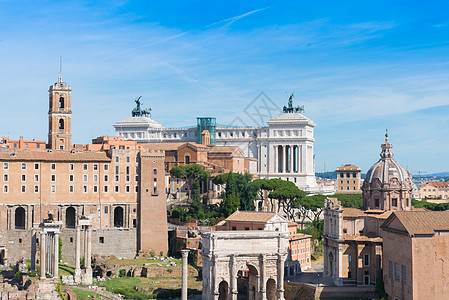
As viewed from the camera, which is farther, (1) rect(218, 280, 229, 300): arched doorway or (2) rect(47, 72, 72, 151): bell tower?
(2) rect(47, 72, 72, 151): bell tower

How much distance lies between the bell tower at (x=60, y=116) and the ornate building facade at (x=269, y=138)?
47.0 meters

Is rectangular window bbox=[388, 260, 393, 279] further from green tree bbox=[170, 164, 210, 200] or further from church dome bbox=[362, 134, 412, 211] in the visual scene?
green tree bbox=[170, 164, 210, 200]

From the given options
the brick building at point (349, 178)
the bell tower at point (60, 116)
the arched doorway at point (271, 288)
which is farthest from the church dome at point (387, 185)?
the brick building at point (349, 178)

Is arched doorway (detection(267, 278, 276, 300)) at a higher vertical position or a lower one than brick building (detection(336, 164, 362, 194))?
lower

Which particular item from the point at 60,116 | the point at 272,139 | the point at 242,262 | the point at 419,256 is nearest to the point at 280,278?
the point at 242,262

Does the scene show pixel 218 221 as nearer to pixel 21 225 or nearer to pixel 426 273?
pixel 21 225

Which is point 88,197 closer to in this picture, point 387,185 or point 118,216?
point 118,216

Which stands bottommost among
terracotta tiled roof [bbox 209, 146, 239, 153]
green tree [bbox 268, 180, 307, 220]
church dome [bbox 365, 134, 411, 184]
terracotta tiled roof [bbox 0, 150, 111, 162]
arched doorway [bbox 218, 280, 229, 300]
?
arched doorway [bbox 218, 280, 229, 300]

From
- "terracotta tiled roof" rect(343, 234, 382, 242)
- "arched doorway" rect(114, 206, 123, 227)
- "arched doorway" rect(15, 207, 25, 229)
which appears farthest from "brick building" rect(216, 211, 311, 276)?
"arched doorway" rect(15, 207, 25, 229)

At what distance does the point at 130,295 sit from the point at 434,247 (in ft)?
96.7

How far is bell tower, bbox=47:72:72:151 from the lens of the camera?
3602 inches

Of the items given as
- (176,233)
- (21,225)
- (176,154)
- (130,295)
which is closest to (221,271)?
(130,295)

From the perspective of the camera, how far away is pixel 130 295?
6756 cm

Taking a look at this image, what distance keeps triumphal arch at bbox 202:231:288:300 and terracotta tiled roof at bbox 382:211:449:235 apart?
12.4m
